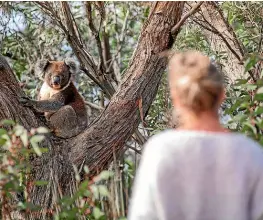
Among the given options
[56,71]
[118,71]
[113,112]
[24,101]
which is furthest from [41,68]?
[113,112]

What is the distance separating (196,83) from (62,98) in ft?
18.8

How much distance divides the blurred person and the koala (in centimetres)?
488

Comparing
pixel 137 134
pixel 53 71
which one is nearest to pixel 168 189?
pixel 137 134

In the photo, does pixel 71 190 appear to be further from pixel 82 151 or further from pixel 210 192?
pixel 210 192

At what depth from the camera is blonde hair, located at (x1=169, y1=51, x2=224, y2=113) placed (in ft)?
7.96

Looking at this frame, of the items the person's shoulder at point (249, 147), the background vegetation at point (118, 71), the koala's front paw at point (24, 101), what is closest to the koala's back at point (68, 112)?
the background vegetation at point (118, 71)

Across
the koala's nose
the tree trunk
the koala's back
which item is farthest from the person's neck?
the koala's nose

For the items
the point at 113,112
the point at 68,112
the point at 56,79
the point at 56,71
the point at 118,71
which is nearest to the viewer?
the point at 113,112

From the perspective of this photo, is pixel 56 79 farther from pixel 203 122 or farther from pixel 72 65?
pixel 203 122

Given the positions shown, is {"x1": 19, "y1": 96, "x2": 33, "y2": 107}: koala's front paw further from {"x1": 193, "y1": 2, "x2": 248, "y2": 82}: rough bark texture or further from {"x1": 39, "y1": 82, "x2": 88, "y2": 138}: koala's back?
{"x1": 193, "y1": 2, "x2": 248, "y2": 82}: rough bark texture

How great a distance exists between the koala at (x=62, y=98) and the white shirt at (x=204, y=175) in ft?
16.0

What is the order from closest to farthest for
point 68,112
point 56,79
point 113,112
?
point 113,112, point 68,112, point 56,79

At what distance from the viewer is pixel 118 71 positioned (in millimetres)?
10672

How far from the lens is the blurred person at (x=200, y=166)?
94.3 inches
